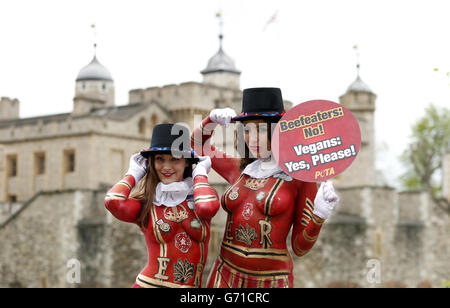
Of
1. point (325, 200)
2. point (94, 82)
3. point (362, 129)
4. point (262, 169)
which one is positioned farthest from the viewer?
point (94, 82)

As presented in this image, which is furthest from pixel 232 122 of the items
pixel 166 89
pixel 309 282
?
pixel 166 89

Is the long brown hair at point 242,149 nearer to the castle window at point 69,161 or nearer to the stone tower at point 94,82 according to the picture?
the castle window at point 69,161

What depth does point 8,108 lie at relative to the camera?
55.0 metres

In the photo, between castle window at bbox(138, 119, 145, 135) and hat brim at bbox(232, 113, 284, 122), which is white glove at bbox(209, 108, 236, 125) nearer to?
hat brim at bbox(232, 113, 284, 122)

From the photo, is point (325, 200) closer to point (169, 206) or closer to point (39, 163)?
point (169, 206)

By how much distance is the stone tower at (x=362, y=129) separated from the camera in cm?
4969

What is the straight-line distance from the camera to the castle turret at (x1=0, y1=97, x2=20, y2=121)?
5485cm

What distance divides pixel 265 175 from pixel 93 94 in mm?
45566

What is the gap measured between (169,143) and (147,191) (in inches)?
17.3

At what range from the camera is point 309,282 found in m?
34.5

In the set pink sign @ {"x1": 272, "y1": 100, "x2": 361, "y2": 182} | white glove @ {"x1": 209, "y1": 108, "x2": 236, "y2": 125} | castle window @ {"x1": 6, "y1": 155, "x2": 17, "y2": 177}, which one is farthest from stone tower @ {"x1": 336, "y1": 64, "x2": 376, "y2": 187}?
pink sign @ {"x1": 272, "y1": 100, "x2": 361, "y2": 182}

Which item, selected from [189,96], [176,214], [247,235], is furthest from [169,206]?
[189,96]

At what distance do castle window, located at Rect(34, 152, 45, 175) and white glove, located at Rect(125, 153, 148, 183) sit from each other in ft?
136
